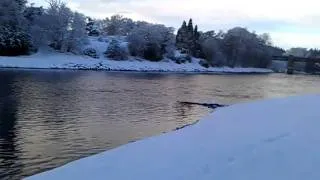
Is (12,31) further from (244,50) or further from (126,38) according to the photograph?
(244,50)

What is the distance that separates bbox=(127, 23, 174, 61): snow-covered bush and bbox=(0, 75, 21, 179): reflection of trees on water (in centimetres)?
8945

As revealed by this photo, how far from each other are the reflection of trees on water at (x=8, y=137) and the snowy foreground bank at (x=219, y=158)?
2.38 metres

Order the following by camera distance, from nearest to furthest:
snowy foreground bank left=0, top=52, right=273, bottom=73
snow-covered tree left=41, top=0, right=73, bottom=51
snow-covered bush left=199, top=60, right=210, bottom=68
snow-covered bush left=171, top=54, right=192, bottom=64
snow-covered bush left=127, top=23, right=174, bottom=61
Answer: snowy foreground bank left=0, top=52, right=273, bottom=73, snow-covered tree left=41, top=0, right=73, bottom=51, snow-covered bush left=127, top=23, right=174, bottom=61, snow-covered bush left=171, top=54, right=192, bottom=64, snow-covered bush left=199, top=60, right=210, bottom=68

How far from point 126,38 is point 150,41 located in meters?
8.54

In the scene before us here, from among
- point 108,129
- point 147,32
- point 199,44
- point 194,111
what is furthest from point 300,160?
point 199,44

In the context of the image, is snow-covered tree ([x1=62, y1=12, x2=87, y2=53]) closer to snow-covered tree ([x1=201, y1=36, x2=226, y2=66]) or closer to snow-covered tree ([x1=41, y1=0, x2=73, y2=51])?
snow-covered tree ([x1=41, y1=0, x2=73, y2=51])

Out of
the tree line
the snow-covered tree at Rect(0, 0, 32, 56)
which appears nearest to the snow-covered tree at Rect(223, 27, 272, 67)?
the tree line

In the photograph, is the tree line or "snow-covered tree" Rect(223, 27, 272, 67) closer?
the tree line

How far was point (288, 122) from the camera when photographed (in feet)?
59.9

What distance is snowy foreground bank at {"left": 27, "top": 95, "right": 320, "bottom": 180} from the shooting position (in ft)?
35.8

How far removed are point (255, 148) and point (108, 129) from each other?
11.7 metres

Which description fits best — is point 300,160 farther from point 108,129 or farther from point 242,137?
point 108,129

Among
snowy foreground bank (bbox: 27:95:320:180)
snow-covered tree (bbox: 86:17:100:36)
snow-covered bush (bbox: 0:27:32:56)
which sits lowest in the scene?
snowy foreground bank (bbox: 27:95:320:180)

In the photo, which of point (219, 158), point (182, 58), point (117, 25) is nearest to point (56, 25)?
point (182, 58)
